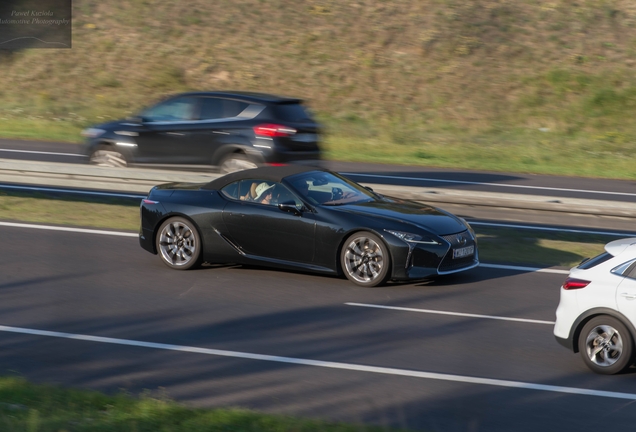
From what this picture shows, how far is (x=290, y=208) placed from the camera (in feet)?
35.8

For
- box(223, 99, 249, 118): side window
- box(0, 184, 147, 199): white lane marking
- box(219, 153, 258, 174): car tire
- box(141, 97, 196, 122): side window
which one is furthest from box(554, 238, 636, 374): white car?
box(141, 97, 196, 122): side window

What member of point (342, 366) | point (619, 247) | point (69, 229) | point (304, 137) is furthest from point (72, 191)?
→ point (619, 247)

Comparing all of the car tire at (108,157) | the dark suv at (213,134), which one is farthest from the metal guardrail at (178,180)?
the car tire at (108,157)

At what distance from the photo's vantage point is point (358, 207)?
10977mm

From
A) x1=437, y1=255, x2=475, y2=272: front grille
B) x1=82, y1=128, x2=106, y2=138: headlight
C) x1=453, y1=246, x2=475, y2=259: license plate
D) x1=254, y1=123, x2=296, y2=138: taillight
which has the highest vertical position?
x1=254, y1=123, x2=296, y2=138: taillight

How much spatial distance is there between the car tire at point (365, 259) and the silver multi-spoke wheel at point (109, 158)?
7938mm

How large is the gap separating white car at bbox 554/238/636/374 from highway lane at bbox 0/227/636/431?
19 centimetres

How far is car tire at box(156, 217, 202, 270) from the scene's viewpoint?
445 inches

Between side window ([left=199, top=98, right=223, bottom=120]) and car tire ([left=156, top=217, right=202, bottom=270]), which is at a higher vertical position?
side window ([left=199, top=98, right=223, bottom=120])

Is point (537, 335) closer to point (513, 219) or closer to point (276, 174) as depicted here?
point (276, 174)

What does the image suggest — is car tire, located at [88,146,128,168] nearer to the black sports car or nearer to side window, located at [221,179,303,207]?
the black sports car

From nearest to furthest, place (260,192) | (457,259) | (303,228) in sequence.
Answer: (457,259) < (303,228) < (260,192)

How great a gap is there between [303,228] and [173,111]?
7182 millimetres

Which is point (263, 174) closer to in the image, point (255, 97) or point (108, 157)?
point (255, 97)
